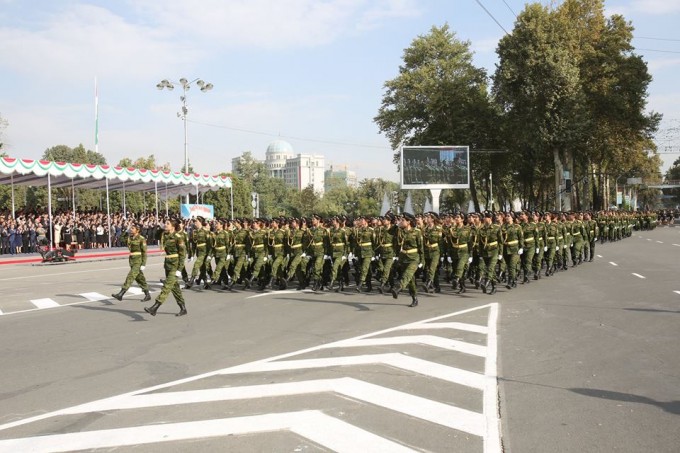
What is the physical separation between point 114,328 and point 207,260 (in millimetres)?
5907

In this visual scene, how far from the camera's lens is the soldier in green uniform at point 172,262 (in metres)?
11.5

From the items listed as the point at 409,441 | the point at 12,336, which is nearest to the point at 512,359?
the point at 409,441

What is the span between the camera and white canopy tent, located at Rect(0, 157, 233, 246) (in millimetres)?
29828

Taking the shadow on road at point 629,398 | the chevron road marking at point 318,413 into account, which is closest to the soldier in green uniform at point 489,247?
the chevron road marking at point 318,413

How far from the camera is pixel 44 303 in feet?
46.4

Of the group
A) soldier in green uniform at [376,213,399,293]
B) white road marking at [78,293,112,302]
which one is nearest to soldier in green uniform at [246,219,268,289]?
soldier in green uniform at [376,213,399,293]

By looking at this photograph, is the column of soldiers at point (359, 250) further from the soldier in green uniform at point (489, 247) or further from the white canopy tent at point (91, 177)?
the white canopy tent at point (91, 177)

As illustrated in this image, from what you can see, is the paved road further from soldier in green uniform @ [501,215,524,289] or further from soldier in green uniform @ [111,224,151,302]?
soldier in green uniform @ [501,215,524,289]

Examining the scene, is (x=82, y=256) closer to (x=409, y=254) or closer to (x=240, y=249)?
(x=240, y=249)

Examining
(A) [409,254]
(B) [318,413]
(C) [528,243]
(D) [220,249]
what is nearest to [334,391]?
(B) [318,413]

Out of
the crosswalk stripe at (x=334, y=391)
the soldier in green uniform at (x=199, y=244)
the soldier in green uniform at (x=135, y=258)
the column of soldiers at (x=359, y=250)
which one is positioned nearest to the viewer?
the crosswalk stripe at (x=334, y=391)

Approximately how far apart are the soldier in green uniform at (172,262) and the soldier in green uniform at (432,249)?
582 centimetres

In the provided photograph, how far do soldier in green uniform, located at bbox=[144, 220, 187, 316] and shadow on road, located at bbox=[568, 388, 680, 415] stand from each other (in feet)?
24.8

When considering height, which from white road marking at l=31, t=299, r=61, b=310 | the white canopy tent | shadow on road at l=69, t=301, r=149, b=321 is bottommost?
white road marking at l=31, t=299, r=61, b=310
